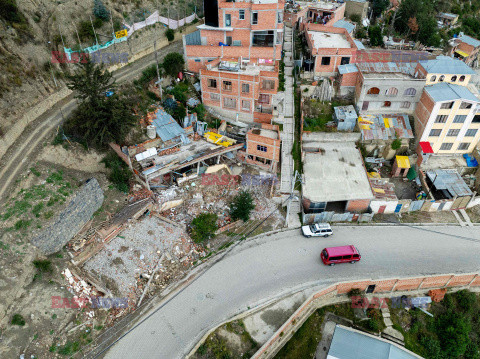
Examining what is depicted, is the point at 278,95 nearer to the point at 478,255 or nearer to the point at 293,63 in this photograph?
the point at 293,63

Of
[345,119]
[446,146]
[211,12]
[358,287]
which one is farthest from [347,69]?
[358,287]

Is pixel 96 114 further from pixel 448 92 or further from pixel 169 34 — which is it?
pixel 448 92

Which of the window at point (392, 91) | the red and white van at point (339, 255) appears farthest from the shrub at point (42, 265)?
the window at point (392, 91)

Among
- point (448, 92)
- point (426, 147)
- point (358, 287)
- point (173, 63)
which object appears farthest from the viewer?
point (173, 63)

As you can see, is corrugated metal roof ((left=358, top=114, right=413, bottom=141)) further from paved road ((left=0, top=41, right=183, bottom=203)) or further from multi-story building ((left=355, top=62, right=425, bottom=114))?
paved road ((left=0, top=41, right=183, bottom=203))

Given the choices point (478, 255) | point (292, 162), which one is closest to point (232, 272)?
point (292, 162)

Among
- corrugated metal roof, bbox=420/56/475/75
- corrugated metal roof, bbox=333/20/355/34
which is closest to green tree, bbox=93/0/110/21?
corrugated metal roof, bbox=333/20/355/34
